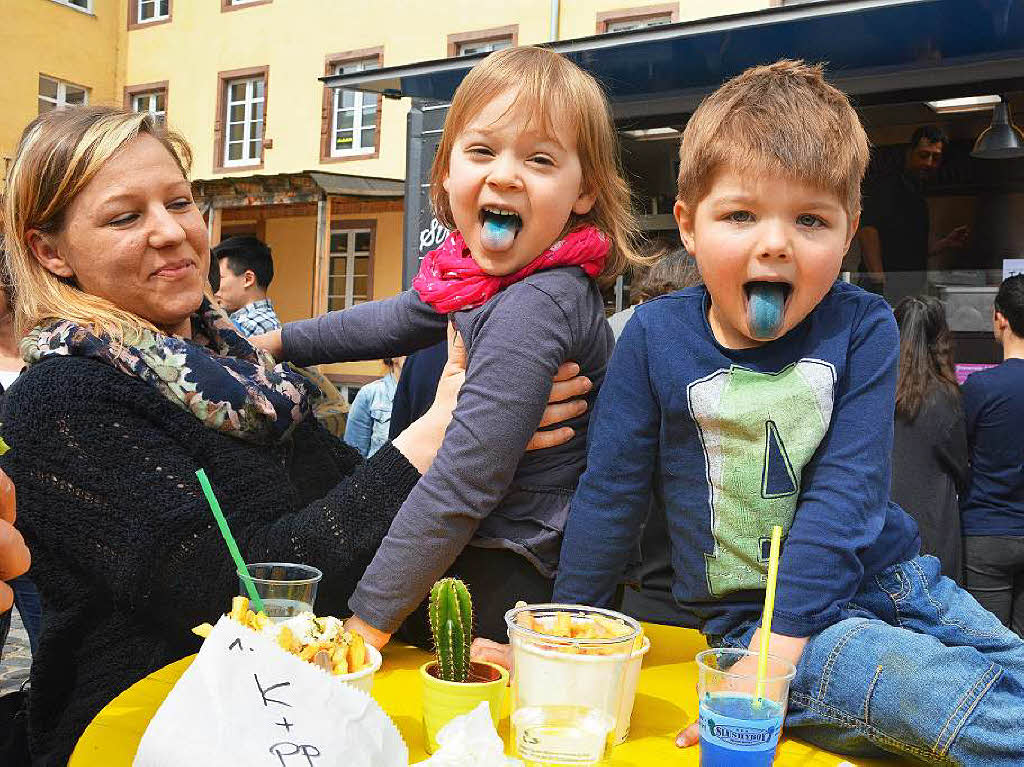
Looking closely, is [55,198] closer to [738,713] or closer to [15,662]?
[738,713]

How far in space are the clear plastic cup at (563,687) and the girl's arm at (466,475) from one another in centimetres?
28

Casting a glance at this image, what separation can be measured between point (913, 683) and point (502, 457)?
0.70m

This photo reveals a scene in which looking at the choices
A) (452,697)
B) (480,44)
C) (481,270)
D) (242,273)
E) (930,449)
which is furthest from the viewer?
(480,44)

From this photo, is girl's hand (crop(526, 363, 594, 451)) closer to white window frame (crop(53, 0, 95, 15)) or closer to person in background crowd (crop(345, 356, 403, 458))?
person in background crowd (crop(345, 356, 403, 458))

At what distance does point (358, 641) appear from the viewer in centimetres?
135

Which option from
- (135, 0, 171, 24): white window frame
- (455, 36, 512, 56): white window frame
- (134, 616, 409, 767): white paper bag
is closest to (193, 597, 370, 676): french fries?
(134, 616, 409, 767): white paper bag

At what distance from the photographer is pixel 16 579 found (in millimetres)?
3285

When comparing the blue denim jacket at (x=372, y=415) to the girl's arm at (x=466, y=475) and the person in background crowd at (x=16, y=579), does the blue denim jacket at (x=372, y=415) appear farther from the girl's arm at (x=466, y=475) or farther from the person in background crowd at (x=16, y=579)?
the girl's arm at (x=466, y=475)

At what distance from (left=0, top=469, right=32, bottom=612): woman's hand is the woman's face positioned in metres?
Result: 0.85

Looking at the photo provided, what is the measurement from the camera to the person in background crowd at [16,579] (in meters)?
3.29

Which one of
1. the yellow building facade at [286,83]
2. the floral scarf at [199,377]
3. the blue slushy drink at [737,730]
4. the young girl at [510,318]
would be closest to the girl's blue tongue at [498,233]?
the young girl at [510,318]

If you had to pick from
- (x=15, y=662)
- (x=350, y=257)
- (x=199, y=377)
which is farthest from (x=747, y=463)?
(x=350, y=257)

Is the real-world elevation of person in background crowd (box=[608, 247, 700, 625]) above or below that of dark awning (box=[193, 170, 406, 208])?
below

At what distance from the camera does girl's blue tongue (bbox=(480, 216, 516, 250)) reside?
1803 millimetres
